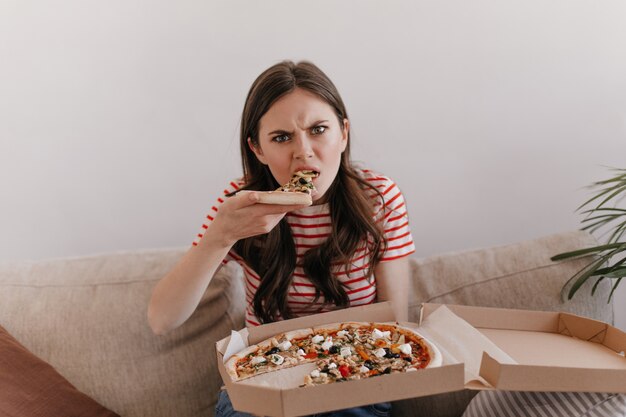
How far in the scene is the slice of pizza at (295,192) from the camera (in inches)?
52.1

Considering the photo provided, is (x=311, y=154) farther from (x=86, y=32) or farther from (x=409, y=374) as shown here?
(x=86, y=32)

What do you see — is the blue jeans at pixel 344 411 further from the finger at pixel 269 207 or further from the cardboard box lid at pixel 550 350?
the finger at pixel 269 207

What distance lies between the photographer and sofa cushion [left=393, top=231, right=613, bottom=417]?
5.91ft

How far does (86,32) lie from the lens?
2080mm

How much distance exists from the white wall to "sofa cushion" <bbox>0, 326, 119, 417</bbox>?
0.67m

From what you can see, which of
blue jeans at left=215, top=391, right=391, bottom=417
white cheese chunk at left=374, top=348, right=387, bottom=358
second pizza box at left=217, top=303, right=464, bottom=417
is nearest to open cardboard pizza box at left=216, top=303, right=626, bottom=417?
second pizza box at left=217, top=303, right=464, bottom=417

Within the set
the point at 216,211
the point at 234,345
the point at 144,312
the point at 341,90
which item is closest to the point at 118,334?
the point at 144,312

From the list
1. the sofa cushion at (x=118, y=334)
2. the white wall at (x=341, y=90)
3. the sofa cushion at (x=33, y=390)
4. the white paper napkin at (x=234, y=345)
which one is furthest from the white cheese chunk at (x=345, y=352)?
the white wall at (x=341, y=90)

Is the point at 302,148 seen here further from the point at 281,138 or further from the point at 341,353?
the point at 341,353

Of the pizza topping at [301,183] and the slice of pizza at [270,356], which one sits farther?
the pizza topping at [301,183]

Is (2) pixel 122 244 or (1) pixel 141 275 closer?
(1) pixel 141 275

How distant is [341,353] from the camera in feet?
4.27

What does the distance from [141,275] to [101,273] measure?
0.12 meters

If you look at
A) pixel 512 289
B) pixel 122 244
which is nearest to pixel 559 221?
pixel 512 289
